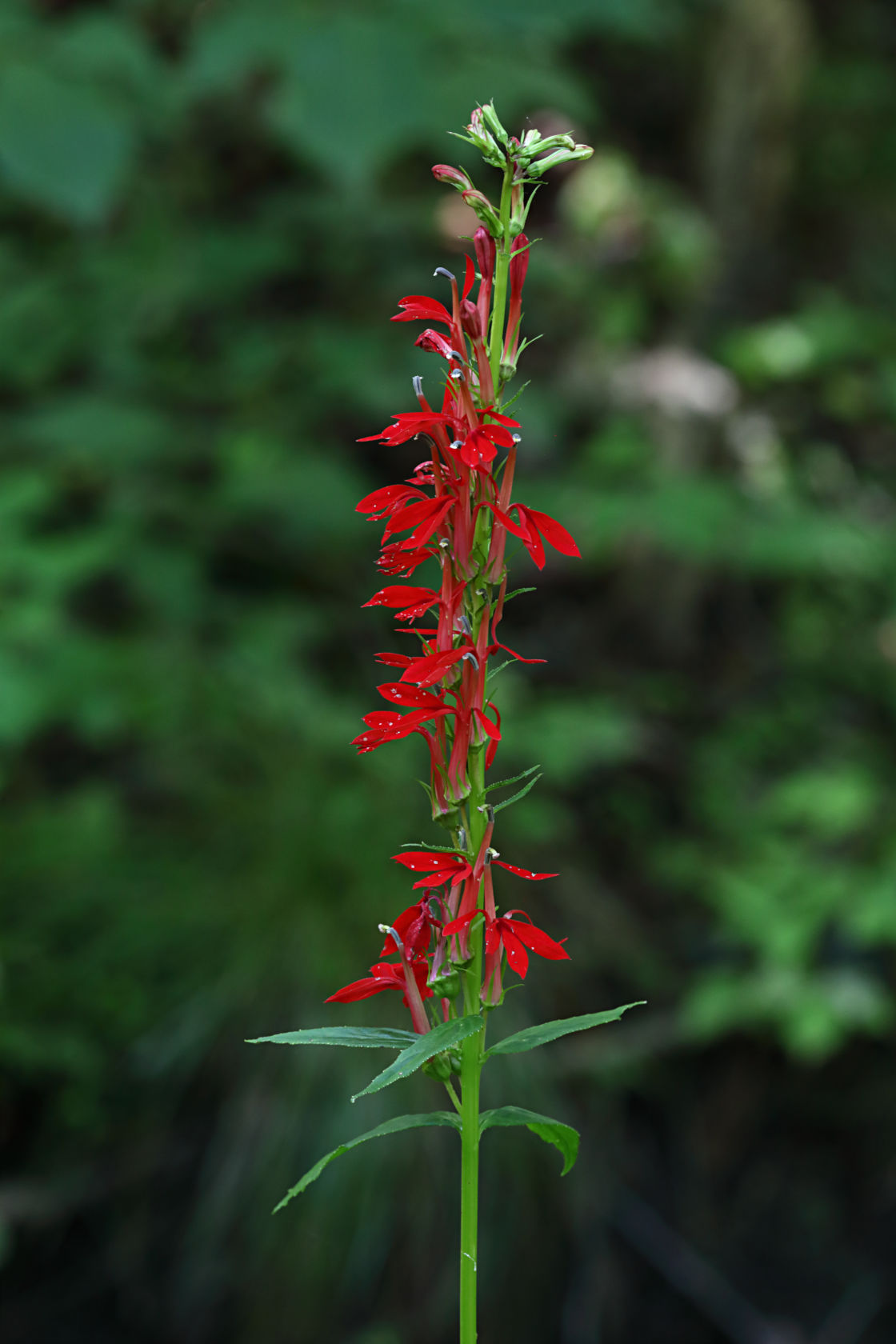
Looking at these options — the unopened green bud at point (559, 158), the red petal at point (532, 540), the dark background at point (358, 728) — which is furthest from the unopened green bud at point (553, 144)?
the dark background at point (358, 728)

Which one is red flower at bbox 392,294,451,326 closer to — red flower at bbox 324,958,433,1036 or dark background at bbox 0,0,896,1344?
red flower at bbox 324,958,433,1036

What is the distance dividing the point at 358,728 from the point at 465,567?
→ 1897 millimetres

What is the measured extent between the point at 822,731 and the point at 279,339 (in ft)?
5.54

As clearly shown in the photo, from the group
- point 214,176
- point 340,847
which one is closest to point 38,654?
point 340,847

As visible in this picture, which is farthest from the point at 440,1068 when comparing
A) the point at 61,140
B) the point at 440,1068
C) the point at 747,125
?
the point at 747,125

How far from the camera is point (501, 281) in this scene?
373 millimetres

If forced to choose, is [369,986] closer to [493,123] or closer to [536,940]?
[536,940]

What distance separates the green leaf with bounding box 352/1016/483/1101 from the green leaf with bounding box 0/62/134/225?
5.12 feet

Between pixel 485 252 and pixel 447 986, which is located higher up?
pixel 485 252

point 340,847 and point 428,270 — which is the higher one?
point 428,270

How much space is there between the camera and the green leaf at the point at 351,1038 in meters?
0.36

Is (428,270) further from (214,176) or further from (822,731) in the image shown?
(822,731)

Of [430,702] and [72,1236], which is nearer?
[430,702]

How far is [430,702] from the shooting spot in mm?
385
